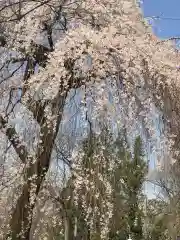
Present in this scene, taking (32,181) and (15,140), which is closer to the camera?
(15,140)

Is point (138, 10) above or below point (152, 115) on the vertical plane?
above

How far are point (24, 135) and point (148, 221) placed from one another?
780 inches

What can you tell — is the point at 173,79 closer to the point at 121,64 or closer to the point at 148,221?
the point at 121,64

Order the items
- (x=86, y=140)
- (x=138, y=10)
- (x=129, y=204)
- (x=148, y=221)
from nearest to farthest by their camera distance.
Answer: (x=86, y=140) → (x=138, y=10) → (x=129, y=204) → (x=148, y=221)

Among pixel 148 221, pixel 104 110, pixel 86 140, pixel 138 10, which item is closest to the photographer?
pixel 104 110

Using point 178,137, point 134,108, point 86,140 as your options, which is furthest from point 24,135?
point 178,137

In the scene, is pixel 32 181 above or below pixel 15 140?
below

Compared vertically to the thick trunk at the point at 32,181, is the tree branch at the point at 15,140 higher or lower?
higher

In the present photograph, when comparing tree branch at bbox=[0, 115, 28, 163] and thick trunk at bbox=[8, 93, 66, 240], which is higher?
tree branch at bbox=[0, 115, 28, 163]

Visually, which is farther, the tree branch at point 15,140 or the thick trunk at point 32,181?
the tree branch at point 15,140

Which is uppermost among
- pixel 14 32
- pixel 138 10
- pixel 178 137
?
pixel 138 10

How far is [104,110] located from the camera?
4383 millimetres

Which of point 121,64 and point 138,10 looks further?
point 138,10

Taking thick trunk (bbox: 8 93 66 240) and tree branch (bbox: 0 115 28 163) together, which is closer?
thick trunk (bbox: 8 93 66 240)
